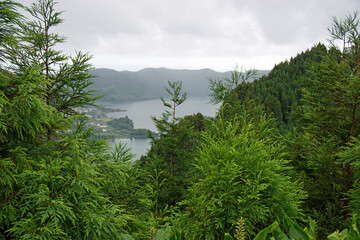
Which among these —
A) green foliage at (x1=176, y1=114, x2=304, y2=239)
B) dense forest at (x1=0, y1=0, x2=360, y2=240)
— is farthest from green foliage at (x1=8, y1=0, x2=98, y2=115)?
green foliage at (x1=176, y1=114, x2=304, y2=239)

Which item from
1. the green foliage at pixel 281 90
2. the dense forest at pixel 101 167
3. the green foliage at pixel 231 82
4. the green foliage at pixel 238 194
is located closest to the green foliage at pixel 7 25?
the dense forest at pixel 101 167

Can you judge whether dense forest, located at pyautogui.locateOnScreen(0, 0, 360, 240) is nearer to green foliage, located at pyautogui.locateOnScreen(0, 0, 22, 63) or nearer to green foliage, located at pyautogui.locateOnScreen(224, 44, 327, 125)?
green foliage, located at pyautogui.locateOnScreen(0, 0, 22, 63)

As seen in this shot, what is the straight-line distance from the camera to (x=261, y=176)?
4117mm

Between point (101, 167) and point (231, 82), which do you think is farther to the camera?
point (231, 82)

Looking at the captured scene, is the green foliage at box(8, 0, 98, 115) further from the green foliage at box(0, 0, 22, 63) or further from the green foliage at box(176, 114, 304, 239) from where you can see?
the green foliage at box(176, 114, 304, 239)

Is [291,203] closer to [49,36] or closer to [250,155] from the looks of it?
[250,155]

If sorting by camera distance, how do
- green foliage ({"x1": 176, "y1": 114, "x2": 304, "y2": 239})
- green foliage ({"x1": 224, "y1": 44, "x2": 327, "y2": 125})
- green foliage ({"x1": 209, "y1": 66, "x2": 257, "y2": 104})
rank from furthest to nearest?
green foliage ({"x1": 224, "y1": 44, "x2": 327, "y2": 125})
green foliage ({"x1": 209, "y1": 66, "x2": 257, "y2": 104})
green foliage ({"x1": 176, "y1": 114, "x2": 304, "y2": 239})

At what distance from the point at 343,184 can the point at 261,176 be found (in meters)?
4.94

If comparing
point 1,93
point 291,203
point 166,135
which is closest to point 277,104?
point 166,135

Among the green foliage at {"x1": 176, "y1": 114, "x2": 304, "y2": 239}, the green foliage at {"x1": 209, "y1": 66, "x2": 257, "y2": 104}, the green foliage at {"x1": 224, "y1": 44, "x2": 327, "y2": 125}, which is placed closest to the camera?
the green foliage at {"x1": 176, "y1": 114, "x2": 304, "y2": 239}

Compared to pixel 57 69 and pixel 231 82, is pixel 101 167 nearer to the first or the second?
pixel 57 69

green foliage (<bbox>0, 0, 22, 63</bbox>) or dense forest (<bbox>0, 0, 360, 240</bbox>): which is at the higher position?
green foliage (<bbox>0, 0, 22, 63</bbox>)

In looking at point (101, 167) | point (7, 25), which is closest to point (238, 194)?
point (101, 167)

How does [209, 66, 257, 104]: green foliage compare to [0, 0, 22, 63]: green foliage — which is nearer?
[0, 0, 22, 63]: green foliage
